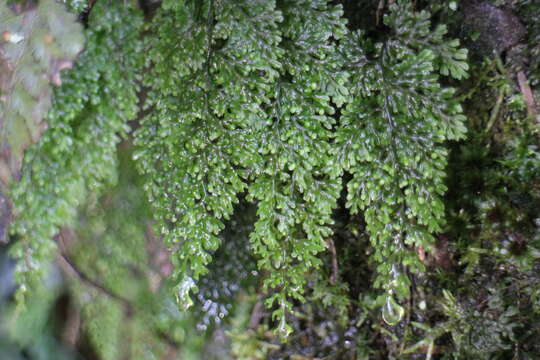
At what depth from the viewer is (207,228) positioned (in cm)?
104


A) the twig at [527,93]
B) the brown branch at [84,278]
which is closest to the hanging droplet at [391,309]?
the twig at [527,93]

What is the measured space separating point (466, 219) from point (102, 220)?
1.24m

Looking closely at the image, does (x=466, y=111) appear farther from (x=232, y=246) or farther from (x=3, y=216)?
(x=3, y=216)

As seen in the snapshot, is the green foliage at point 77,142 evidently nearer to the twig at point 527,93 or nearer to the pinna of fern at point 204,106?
the pinna of fern at point 204,106

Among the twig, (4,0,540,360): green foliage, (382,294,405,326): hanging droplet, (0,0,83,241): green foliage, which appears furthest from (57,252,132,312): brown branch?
Result: the twig

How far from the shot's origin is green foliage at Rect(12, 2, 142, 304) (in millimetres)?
1017

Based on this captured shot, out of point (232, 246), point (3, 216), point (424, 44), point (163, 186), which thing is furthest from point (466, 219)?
point (3, 216)

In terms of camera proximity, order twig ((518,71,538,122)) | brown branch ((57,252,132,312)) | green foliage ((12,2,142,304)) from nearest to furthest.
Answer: green foliage ((12,2,142,304)) → twig ((518,71,538,122)) → brown branch ((57,252,132,312))

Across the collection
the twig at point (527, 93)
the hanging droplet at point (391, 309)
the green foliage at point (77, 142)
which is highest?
the twig at point (527, 93)

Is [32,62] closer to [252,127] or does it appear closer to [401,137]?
[252,127]

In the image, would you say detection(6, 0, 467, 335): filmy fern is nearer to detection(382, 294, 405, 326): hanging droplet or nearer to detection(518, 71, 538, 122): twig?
detection(382, 294, 405, 326): hanging droplet

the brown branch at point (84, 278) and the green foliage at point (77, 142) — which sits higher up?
the green foliage at point (77, 142)

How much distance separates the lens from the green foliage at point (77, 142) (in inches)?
40.0

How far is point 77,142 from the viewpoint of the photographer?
1037mm
